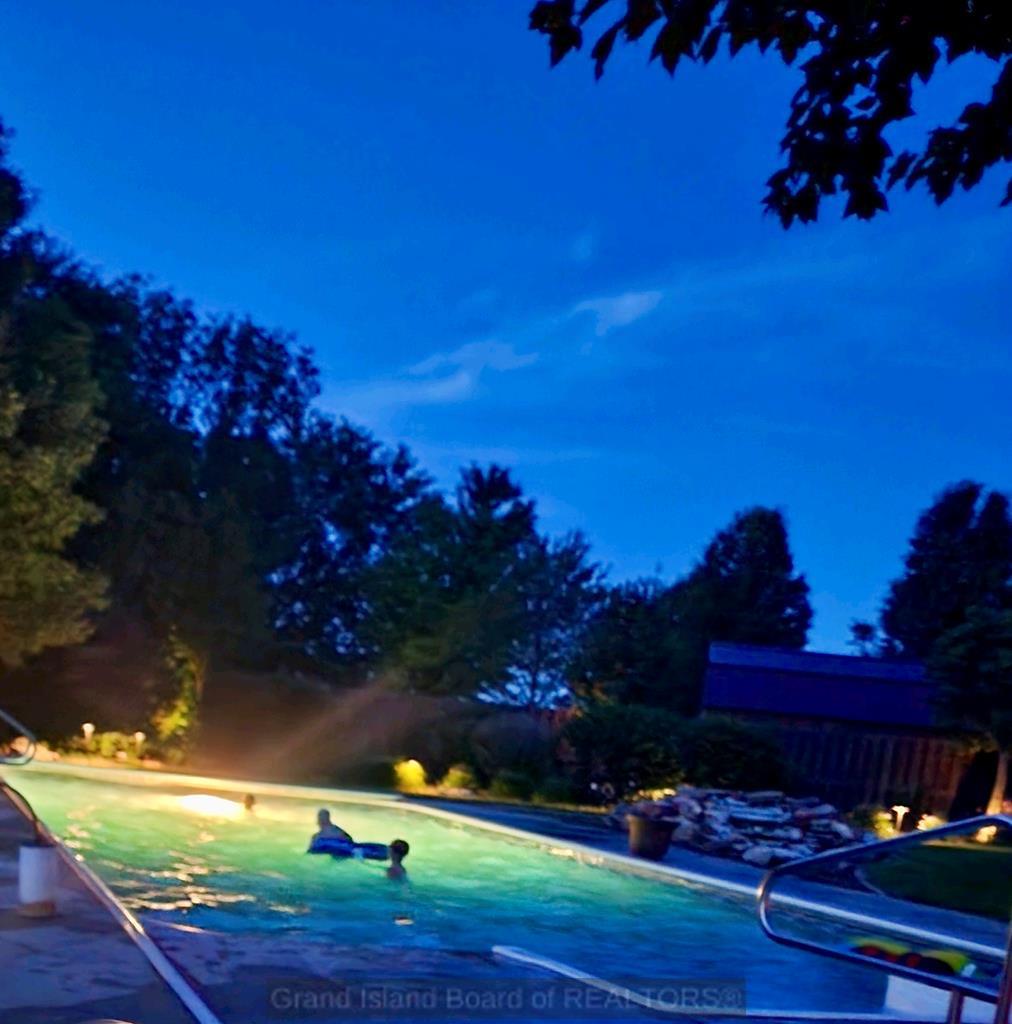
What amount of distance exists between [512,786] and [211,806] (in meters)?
4.94

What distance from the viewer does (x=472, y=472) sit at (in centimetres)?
3144

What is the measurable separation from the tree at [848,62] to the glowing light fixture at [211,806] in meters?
12.4

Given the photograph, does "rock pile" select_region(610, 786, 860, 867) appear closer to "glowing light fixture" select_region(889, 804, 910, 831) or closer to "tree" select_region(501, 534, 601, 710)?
"glowing light fixture" select_region(889, 804, 910, 831)

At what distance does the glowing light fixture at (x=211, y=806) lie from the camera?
600 inches

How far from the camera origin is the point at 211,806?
15.5 m

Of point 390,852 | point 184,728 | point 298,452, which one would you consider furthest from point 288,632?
point 390,852

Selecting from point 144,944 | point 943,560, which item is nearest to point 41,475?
point 144,944

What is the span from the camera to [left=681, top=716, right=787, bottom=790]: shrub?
17.7m

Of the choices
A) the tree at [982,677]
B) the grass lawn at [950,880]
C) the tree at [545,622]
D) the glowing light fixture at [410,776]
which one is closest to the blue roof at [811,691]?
the tree at [982,677]

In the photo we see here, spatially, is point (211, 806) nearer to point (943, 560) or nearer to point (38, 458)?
point (38, 458)

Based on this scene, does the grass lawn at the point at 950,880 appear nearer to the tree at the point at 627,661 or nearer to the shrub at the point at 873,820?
the shrub at the point at 873,820

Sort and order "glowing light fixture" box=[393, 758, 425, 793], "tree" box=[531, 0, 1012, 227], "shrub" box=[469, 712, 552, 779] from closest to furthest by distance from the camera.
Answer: "tree" box=[531, 0, 1012, 227]
"shrub" box=[469, 712, 552, 779]
"glowing light fixture" box=[393, 758, 425, 793]

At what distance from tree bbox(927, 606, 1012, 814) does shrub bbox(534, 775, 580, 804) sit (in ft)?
18.0

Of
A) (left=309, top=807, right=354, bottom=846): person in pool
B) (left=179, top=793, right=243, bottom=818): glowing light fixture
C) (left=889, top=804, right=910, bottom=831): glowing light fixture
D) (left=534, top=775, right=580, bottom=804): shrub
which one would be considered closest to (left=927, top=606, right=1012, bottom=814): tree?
(left=889, top=804, right=910, bottom=831): glowing light fixture
